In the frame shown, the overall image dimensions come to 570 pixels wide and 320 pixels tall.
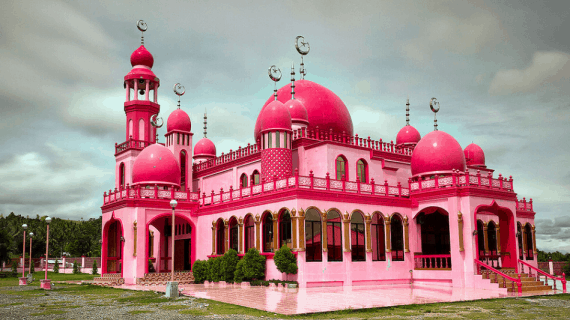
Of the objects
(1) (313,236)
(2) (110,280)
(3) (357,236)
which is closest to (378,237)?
(3) (357,236)

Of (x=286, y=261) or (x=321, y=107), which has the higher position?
(x=321, y=107)

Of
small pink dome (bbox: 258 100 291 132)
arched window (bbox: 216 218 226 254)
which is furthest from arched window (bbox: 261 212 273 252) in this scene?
small pink dome (bbox: 258 100 291 132)

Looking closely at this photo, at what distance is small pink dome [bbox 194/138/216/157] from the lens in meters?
43.9

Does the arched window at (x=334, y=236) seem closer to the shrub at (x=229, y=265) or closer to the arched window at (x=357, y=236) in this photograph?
the arched window at (x=357, y=236)

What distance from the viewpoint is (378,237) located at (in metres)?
27.8

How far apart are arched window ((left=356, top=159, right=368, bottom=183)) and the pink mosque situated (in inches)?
3.3

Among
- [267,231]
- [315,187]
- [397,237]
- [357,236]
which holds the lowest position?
[397,237]

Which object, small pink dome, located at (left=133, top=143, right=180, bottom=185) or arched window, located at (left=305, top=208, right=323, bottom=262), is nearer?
arched window, located at (left=305, top=208, right=323, bottom=262)

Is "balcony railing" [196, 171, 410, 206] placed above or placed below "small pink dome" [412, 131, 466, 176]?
below

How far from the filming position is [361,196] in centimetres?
2706

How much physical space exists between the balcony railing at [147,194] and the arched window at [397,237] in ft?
42.6

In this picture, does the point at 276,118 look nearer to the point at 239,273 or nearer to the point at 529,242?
the point at 239,273

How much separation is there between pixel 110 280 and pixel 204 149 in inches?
637

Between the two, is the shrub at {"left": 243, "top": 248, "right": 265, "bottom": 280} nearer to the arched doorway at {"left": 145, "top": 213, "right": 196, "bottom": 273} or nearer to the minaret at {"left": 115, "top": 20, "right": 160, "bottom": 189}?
the arched doorway at {"left": 145, "top": 213, "right": 196, "bottom": 273}
